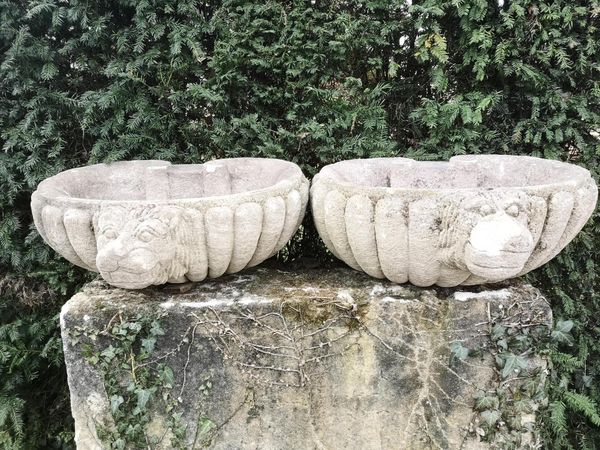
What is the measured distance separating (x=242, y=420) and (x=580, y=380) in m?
2.02

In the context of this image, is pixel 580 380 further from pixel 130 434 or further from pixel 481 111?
pixel 130 434

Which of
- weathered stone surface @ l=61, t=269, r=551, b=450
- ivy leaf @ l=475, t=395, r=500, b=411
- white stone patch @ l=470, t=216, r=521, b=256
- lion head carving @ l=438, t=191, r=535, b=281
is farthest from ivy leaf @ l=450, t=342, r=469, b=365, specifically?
white stone patch @ l=470, t=216, r=521, b=256

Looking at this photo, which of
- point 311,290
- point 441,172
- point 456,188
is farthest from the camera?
point 441,172

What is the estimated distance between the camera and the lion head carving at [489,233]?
Answer: 1.76m

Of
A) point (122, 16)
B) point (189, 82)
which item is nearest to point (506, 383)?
point (189, 82)

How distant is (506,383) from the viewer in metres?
2.04

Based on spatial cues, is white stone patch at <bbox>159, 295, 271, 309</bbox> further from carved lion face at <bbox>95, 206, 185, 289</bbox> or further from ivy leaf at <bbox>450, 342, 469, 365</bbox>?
ivy leaf at <bbox>450, 342, 469, 365</bbox>

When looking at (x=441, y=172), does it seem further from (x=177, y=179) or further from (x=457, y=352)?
(x=177, y=179)

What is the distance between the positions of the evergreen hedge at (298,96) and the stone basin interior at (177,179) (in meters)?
0.20

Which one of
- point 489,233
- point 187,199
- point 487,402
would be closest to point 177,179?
point 187,199

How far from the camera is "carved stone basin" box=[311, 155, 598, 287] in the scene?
5.88 feet

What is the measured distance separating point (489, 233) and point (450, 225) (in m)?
0.14

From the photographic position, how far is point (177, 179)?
8.52 feet

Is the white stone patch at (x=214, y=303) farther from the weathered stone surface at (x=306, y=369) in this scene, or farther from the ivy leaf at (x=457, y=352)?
the ivy leaf at (x=457, y=352)
